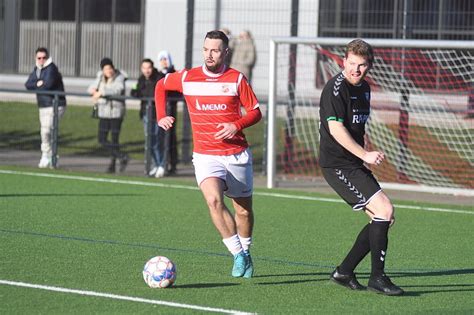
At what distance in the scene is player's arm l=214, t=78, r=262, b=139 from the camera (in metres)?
9.48

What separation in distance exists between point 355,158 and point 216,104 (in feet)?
4.21

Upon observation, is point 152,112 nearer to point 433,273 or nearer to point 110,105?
point 110,105

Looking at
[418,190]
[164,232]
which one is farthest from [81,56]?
[164,232]

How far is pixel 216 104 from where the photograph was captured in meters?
9.77

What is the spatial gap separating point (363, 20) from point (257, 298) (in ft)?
45.5

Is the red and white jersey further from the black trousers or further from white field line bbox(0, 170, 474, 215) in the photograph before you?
the black trousers

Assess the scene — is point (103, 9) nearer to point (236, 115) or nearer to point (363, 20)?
point (363, 20)

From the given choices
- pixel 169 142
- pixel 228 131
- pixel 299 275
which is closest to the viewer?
pixel 228 131

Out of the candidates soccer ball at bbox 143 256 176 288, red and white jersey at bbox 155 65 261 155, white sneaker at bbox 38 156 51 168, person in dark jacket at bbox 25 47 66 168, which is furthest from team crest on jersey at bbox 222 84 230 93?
white sneaker at bbox 38 156 51 168

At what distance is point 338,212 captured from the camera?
583 inches

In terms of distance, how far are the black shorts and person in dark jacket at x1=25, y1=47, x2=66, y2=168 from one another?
1051cm

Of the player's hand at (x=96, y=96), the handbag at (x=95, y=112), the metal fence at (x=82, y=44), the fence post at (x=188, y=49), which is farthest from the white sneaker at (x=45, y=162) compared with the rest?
the metal fence at (x=82, y=44)

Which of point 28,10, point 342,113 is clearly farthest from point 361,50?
point 28,10

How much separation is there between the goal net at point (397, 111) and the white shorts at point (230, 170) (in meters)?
7.07
